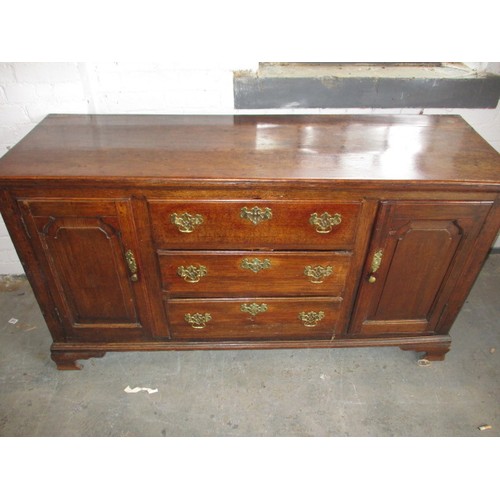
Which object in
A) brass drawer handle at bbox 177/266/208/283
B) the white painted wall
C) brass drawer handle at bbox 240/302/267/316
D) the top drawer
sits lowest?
brass drawer handle at bbox 240/302/267/316

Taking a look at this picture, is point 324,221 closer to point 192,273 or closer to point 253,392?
point 192,273

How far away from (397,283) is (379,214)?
43 centimetres

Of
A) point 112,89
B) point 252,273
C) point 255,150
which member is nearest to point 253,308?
point 252,273

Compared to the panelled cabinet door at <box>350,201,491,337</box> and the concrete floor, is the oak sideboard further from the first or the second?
the concrete floor

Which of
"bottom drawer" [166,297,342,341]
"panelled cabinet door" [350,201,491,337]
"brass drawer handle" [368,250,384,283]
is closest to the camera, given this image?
"panelled cabinet door" [350,201,491,337]

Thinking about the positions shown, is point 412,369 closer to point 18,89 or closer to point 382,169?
point 382,169

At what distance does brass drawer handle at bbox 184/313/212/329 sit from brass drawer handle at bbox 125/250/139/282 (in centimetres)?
33

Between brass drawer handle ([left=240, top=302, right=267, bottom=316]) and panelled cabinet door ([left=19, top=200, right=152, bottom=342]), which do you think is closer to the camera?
panelled cabinet door ([left=19, top=200, right=152, bottom=342])

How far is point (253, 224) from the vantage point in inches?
62.2

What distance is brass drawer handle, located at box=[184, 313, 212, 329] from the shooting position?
192cm

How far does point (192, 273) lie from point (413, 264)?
100cm

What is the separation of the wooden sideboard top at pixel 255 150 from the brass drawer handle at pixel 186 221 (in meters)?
0.16

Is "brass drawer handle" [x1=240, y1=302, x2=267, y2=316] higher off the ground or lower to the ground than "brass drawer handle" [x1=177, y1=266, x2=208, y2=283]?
lower

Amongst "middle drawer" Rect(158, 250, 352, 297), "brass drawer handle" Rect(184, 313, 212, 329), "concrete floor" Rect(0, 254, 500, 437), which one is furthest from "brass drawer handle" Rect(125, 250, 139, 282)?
"concrete floor" Rect(0, 254, 500, 437)
